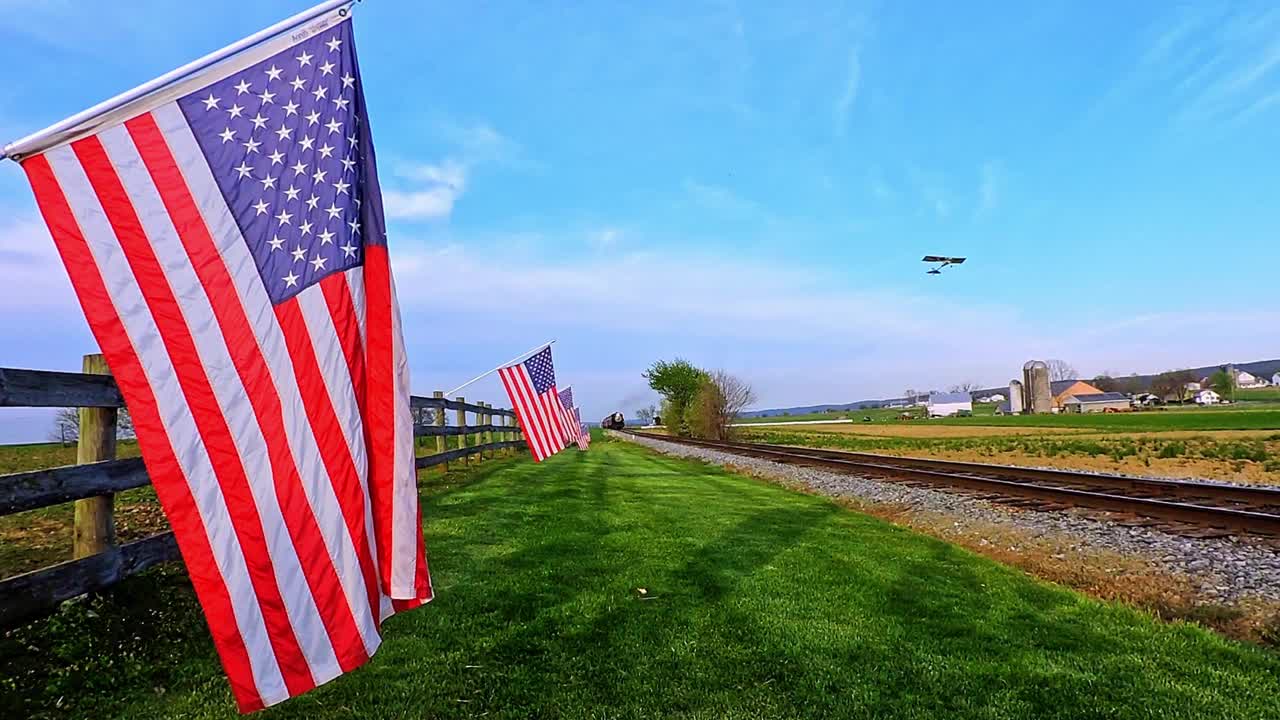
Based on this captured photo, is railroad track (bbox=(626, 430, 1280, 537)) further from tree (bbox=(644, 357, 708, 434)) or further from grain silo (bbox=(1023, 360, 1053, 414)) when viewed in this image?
grain silo (bbox=(1023, 360, 1053, 414))

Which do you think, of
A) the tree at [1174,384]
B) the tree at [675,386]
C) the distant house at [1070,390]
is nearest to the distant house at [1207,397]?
the tree at [1174,384]

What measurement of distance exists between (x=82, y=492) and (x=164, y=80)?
2.43 m

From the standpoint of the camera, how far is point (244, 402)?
2.36 metres

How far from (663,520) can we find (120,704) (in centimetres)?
615

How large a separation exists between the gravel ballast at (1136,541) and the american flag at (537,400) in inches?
227

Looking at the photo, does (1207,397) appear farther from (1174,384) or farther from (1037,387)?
(1037,387)

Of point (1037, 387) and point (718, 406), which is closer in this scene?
point (718, 406)

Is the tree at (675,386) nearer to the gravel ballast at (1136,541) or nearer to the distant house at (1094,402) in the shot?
the gravel ballast at (1136,541)

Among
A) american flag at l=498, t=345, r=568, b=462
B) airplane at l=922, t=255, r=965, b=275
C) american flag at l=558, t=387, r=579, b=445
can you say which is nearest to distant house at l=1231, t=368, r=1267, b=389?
airplane at l=922, t=255, r=965, b=275

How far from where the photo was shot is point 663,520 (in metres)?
8.70

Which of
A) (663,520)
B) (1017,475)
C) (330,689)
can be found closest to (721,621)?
(330,689)

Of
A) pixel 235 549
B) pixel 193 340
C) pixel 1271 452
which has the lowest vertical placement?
pixel 1271 452

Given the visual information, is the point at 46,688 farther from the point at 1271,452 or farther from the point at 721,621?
the point at 1271,452

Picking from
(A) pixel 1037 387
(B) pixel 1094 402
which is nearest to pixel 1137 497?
(A) pixel 1037 387
